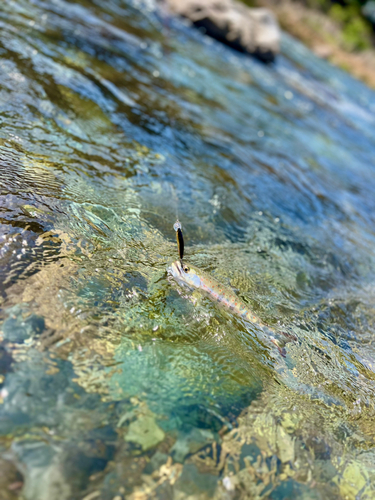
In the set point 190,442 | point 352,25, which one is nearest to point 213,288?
point 190,442

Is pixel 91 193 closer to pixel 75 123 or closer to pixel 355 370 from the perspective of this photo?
pixel 75 123

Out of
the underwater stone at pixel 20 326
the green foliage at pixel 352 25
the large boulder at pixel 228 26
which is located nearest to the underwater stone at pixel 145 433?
the underwater stone at pixel 20 326

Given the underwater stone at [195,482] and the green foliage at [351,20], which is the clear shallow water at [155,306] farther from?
the green foliage at [351,20]

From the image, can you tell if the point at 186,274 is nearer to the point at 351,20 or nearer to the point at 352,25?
the point at 352,25

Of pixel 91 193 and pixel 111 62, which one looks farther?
pixel 111 62

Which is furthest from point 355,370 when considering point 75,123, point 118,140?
point 75,123

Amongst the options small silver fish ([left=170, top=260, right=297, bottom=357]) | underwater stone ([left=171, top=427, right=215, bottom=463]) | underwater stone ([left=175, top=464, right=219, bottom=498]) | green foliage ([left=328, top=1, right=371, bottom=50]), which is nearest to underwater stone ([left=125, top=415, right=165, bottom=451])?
underwater stone ([left=171, top=427, right=215, bottom=463])
